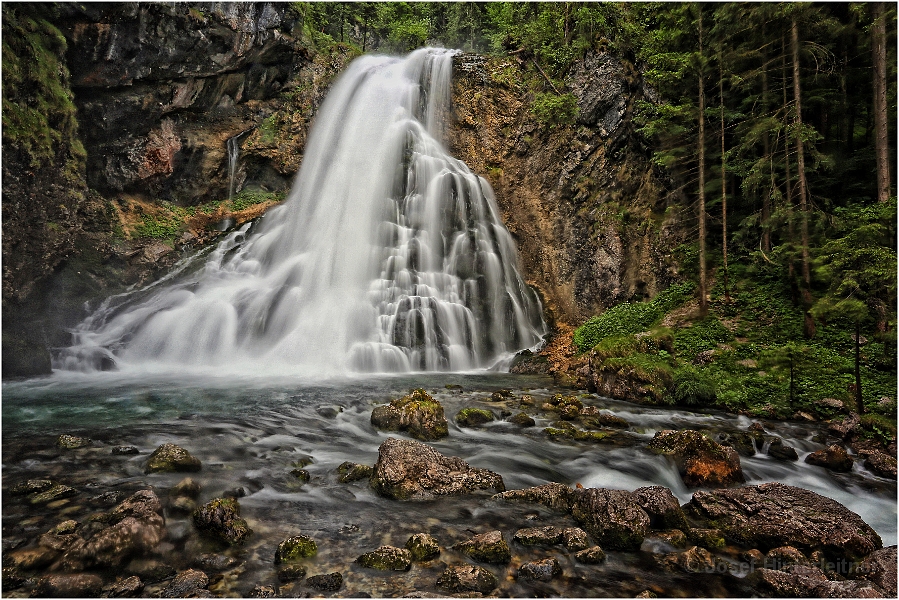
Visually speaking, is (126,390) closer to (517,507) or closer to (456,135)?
(517,507)

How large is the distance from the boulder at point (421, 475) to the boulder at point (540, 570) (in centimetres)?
182

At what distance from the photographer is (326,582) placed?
380 centimetres

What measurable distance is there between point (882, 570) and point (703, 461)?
8.37 ft

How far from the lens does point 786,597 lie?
390cm

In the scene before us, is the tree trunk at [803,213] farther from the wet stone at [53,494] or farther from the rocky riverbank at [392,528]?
the wet stone at [53,494]

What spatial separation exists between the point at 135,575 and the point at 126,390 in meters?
9.36

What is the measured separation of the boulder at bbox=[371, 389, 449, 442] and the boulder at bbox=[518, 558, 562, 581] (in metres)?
4.07

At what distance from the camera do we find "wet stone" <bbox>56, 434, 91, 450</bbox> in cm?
663

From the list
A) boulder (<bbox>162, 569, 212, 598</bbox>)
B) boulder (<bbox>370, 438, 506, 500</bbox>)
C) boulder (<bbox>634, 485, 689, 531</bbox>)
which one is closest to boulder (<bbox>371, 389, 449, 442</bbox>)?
boulder (<bbox>370, 438, 506, 500</bbox>)

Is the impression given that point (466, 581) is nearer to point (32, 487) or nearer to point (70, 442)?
point (32, 487)

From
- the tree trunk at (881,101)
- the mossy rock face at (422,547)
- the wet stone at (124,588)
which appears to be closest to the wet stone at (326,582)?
the mossy rock face at (422,547)

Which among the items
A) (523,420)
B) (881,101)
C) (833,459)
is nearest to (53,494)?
(523,420)

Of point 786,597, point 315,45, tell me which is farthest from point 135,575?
point 315,45

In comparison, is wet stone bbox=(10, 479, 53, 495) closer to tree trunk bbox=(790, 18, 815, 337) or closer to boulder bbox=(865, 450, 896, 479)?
boulder bbox=(865, 450, 896, 479)
